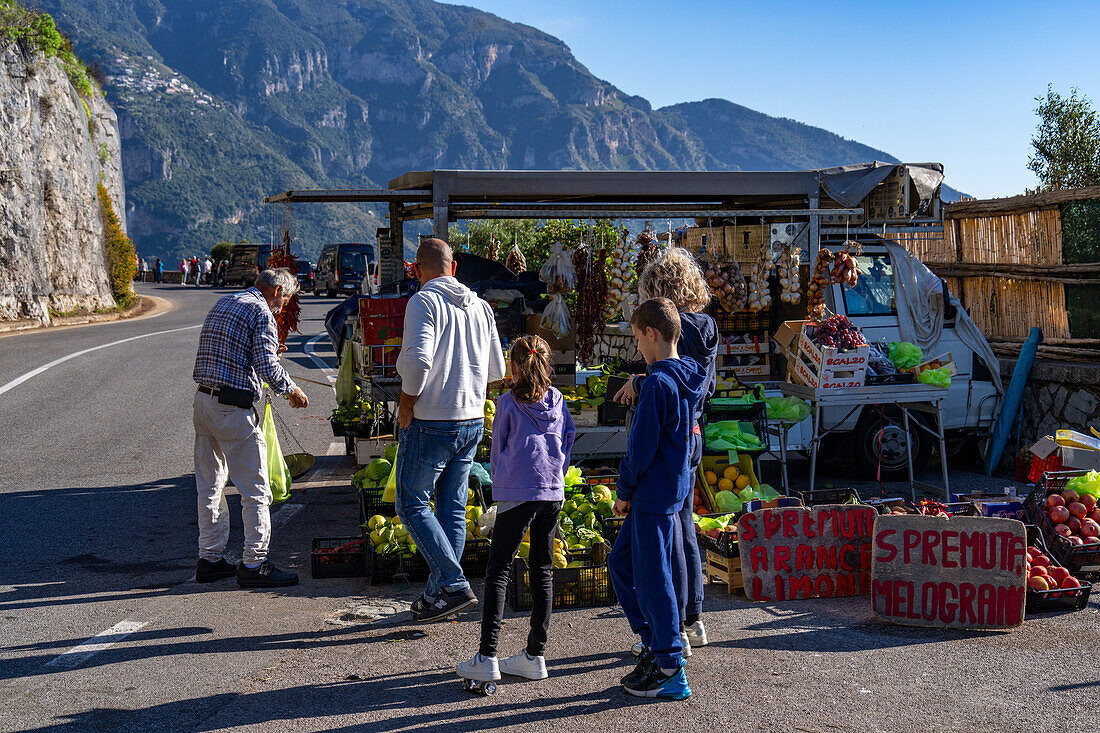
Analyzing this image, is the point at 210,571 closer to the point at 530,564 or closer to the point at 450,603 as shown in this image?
the point at 450,603

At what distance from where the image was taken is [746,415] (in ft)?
26.9

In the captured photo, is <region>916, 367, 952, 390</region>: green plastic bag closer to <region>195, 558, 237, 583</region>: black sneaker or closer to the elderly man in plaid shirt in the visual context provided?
the elderly man in plaid shirt

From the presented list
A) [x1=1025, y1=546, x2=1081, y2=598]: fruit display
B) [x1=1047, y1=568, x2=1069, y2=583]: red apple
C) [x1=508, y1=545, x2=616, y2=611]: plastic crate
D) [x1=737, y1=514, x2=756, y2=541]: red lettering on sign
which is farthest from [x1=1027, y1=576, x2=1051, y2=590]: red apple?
[x1=508, y1=545, x2=616, y2=611]: plastic crate

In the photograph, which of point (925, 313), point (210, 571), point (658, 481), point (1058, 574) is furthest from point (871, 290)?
point (210, 571)

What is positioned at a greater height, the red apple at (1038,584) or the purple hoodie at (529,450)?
the purple hoodie at (529,450)

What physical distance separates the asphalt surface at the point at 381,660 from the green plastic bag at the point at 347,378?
1.99 metres

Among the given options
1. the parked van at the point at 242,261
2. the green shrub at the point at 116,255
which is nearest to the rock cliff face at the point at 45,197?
the green shrub at the point at 116,255

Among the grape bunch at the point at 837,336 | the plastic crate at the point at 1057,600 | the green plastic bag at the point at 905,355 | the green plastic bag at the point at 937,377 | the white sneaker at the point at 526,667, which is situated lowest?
the plastic crate at the point at 1057,600

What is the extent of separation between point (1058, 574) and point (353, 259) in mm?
37018

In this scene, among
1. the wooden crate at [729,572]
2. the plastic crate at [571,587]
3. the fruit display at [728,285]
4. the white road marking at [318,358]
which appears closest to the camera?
the plastic crate at [571,587]

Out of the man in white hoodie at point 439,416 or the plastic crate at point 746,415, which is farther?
the plastic crate at point 746,415

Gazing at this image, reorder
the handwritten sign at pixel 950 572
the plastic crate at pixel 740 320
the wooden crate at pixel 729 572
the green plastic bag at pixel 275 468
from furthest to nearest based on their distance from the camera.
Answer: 1. the plastic crate at pixel 740 320
2. the green plastic bag at pixel 275 468
3. the wooden crate at pixel 729 572
4. the handwritten sign at pixel 950 572

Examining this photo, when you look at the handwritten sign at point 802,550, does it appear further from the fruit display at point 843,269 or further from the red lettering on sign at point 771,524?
the fruit display at point 843,269

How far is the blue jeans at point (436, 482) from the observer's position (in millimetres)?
5156
